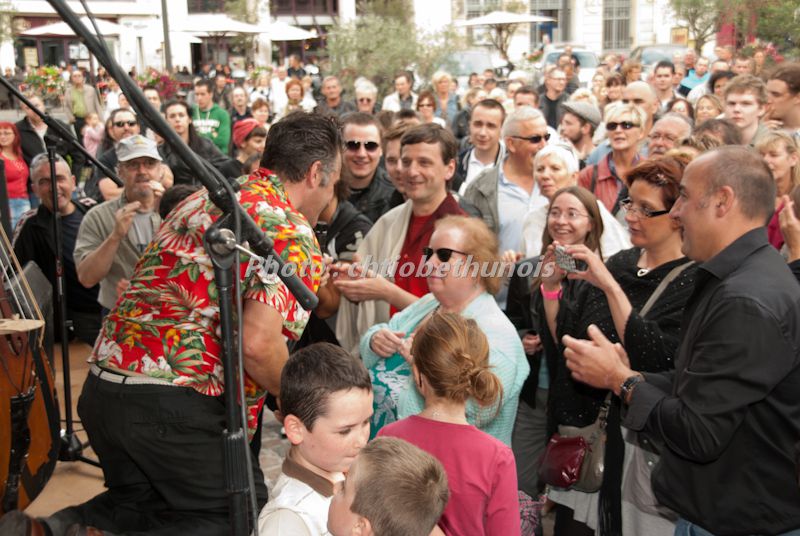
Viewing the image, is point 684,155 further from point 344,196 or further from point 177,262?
point 177,262

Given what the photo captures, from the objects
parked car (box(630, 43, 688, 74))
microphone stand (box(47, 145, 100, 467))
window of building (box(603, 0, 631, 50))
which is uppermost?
window of building (box(603, 0, 631, 50))

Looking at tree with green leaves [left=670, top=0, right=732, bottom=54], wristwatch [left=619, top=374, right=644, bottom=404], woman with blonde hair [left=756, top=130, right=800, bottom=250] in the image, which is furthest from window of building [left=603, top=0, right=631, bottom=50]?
wristwatch [left=619, top=374, right=644, bottom=404]

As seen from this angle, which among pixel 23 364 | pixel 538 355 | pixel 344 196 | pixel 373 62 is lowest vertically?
pixel 538 355

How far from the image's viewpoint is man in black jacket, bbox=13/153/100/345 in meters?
5.74

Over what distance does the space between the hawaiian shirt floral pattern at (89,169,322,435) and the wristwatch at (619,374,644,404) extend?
3.43 ft

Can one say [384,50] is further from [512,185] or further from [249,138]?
[512,185]

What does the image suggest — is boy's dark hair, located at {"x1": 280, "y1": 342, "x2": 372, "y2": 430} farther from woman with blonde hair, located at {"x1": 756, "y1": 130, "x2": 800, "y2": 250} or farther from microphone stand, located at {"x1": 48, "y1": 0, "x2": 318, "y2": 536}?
woman with blonde hair, located at {"x1": 756, "y1": 130, "x2": 800, "y2": 250}

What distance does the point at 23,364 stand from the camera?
10.3 ft

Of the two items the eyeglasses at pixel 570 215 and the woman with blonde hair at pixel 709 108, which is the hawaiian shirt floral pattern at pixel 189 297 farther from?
the woman with blonde hair at pixel 709 108

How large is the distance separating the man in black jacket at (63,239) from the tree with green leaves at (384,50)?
11.2 metres

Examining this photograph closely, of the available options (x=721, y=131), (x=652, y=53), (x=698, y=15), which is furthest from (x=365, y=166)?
(x=698, y=15)

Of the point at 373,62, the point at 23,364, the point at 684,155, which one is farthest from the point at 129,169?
the point at 373,62

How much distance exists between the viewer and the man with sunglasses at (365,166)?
5141 mm

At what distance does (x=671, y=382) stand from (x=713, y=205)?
0.63m
